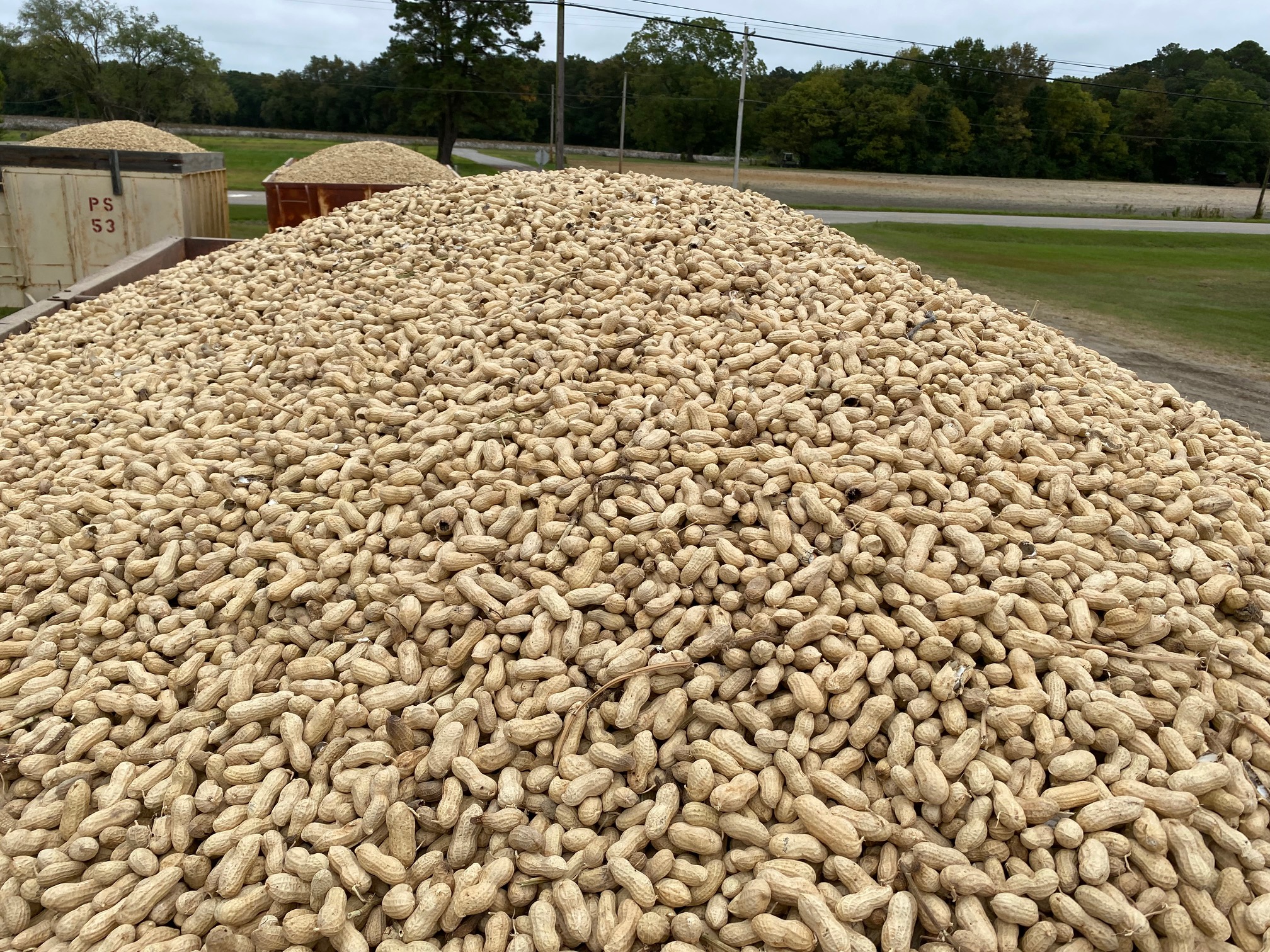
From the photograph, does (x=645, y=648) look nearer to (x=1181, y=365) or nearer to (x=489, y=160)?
(x=1181, y=365)

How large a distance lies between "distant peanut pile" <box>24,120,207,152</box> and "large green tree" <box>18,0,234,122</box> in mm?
31457

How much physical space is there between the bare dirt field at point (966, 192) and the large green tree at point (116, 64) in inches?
806

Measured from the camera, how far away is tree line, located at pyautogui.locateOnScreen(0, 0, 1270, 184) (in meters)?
42.4

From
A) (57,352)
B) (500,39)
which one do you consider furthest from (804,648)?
(500,39)

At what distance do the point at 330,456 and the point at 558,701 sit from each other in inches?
61.8

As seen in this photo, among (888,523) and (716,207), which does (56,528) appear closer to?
(888,523)

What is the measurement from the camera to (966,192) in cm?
3941

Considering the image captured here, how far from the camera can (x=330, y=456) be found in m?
3.48

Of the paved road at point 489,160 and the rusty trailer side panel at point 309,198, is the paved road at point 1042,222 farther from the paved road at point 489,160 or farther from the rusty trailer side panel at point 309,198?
the rusty trailer side panel at point 309,198

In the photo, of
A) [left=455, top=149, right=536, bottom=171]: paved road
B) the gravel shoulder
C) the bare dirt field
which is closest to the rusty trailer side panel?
the gravel shoulder

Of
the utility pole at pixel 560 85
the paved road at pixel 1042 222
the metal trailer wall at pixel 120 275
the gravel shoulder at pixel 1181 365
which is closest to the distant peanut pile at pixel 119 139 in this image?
the metal trailer wall at pixel 120 275

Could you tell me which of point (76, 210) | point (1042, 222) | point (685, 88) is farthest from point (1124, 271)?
point (685, 88)

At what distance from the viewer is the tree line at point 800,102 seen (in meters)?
42.4

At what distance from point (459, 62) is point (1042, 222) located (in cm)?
2199
